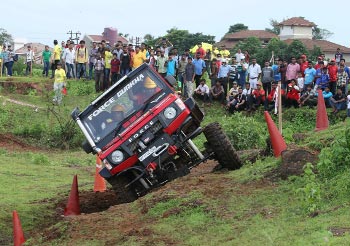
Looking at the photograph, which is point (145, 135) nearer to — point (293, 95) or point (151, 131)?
point (151, 131)

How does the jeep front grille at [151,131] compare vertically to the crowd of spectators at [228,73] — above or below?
above

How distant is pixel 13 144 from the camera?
26547 millimetres

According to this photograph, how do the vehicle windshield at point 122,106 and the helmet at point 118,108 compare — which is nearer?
the vehicle windshield at point 122,106

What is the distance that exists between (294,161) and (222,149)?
3.03 meters

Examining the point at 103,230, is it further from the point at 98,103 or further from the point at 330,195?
the point at 98,103

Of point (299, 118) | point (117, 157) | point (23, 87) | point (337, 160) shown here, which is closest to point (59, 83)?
point (23, 87)

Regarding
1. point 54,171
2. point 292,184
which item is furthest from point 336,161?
point 54,171

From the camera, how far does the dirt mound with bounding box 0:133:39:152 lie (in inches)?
1023

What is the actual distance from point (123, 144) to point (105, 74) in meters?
18.3

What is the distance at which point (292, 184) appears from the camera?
11680 mm

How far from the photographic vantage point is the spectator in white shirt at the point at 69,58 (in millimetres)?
34938

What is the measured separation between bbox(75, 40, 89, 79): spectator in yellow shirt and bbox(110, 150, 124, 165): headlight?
813 inches

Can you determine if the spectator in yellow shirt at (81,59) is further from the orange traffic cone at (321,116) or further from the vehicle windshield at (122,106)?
the vehicle windshield at (122,106)

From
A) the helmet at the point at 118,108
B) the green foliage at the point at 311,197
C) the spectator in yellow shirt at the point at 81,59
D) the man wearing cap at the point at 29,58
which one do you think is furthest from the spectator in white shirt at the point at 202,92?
the green foliage at the point at 311,197
